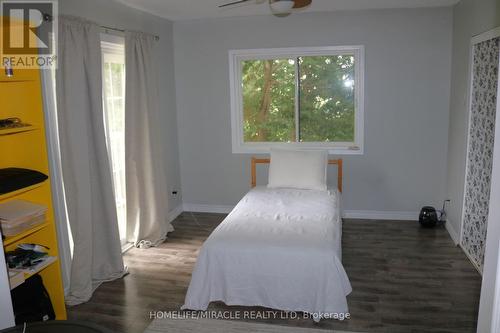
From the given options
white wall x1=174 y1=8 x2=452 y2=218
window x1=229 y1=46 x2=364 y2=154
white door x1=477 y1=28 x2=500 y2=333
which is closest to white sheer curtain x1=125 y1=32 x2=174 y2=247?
white wall x1=174 y1=8 x2=452 y2=218

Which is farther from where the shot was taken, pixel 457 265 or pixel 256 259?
pixel 457 265

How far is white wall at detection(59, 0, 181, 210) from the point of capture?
3.84 m

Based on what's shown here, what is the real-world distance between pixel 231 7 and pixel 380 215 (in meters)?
2.91

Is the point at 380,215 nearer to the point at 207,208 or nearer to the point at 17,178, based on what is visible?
the point at 207,208

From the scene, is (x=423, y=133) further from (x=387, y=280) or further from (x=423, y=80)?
(x=387, y=280)

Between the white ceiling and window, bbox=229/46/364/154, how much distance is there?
49 cm

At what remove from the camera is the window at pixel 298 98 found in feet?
16.2

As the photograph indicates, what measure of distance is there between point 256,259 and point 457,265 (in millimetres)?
1939

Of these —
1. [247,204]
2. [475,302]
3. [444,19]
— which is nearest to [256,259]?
[247,204]

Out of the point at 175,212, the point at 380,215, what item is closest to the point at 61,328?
the point at 175,212

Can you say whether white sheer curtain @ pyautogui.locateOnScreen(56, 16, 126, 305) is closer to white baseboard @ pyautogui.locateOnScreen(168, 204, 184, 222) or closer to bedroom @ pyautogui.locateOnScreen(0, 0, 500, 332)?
bedroom @ pyautogui.locateOnScreen(0, 0, 500, 332)

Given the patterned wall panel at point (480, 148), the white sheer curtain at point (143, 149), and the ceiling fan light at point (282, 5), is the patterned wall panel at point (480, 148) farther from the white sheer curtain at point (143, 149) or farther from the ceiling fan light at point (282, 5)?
the white sheer curtain at point (143, 149)

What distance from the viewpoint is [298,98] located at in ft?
16.8

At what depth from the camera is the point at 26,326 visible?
1.52 meters
